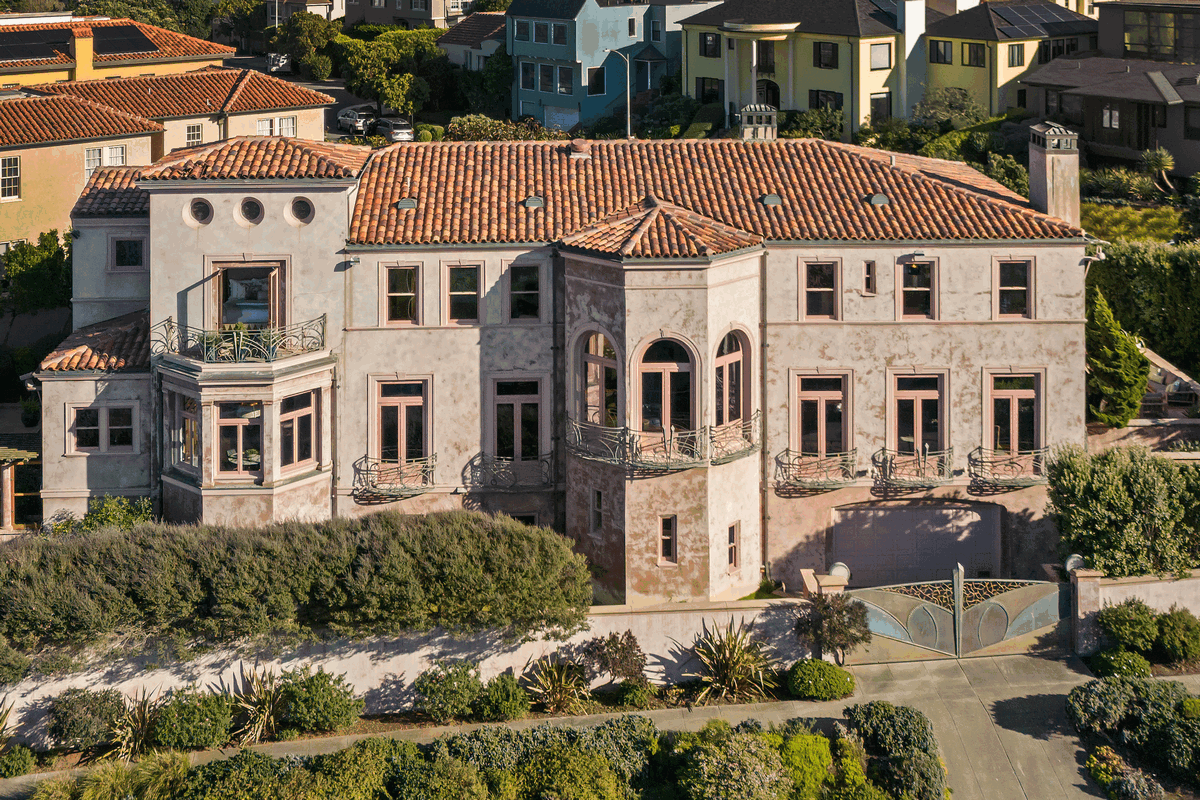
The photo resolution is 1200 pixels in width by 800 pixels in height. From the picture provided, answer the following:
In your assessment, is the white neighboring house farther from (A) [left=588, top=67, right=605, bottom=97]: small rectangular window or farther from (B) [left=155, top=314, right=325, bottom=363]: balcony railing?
(B) [left=155, top=314, right=325, bottom=363]: balcony railing

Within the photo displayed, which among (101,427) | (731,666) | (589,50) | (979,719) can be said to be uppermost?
(589,50)

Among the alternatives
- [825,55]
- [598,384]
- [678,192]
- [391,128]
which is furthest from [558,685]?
[391,128]

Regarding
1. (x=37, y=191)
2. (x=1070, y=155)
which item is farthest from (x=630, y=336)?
(x=37, y=191)

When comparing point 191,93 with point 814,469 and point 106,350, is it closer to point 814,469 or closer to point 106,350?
point 106,350

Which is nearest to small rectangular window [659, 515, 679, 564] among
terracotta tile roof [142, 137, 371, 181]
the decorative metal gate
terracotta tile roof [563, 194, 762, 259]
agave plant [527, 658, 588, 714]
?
agave plant [527, 658, 588, 714]

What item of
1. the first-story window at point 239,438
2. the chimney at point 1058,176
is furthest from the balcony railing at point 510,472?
the chimney at point 1058,176

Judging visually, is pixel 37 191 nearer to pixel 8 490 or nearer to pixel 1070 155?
pixel 8 490
